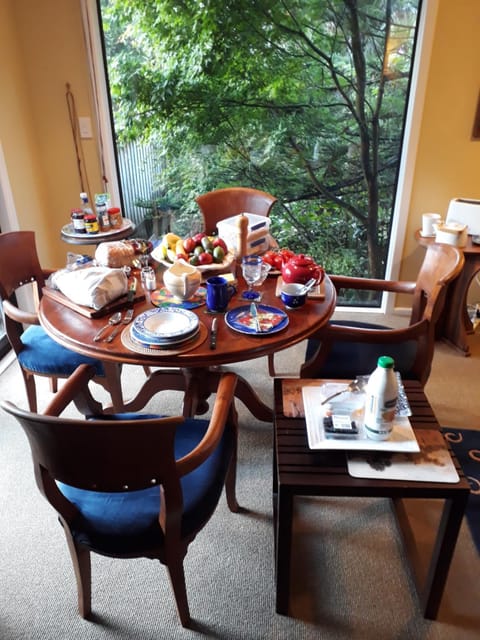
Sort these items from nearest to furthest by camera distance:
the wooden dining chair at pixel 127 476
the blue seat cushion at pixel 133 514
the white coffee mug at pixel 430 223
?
the wooden dining chair at pixel 127 476 → the blue seat cushion at pixel 133 514 → the white coffee mug at pixel 430 223

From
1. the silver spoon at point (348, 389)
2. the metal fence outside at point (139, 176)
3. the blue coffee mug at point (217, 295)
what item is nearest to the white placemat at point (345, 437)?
the silver spoon at point (348, 389)

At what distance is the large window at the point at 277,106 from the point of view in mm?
2709

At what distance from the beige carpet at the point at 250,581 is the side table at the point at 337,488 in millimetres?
86

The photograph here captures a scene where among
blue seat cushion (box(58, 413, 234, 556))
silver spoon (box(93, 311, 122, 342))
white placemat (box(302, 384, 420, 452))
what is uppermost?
silver spoon (box(93, 311, 122, 342))

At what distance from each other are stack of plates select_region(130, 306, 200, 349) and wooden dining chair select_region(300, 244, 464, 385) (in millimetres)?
494

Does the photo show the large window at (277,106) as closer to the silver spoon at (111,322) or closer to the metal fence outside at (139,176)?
the metal fence outside at (139,176)

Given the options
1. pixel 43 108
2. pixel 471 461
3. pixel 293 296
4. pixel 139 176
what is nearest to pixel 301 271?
pixel 293 296

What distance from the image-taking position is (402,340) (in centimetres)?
171

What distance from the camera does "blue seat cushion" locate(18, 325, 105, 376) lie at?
1881 millimetres

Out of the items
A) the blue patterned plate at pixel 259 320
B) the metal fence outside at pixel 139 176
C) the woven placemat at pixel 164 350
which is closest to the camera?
the woven placemat at pixel 164 350

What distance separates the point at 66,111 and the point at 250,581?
2.80 meters

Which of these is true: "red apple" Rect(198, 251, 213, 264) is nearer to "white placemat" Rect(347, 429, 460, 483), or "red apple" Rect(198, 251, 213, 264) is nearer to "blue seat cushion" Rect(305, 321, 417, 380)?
"blue seat cushion" Rect(305, 321, 417, 380)

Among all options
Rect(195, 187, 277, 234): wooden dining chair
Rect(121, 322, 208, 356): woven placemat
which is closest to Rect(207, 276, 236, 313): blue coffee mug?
Rect(121, 322, 208, 356): woven placemat

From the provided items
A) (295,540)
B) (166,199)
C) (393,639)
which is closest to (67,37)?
(166,199)
